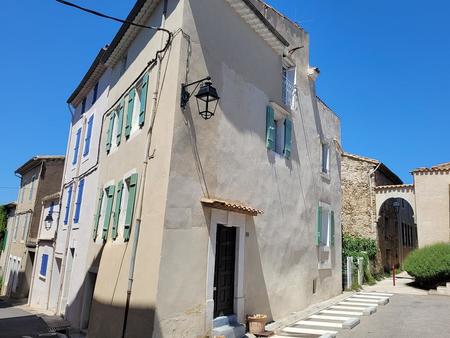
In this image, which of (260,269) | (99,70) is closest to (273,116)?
(260,269)

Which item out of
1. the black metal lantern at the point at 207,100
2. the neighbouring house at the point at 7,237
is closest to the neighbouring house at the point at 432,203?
the black metal lantern at the point at 207,100

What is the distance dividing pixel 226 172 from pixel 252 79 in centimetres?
309

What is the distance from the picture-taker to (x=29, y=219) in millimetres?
24375

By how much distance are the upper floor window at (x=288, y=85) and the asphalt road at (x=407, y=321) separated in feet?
22.9

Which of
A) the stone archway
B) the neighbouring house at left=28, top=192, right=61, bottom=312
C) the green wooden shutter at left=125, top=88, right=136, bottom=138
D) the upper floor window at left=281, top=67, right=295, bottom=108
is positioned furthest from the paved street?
the stone archway

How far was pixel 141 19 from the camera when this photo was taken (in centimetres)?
1071

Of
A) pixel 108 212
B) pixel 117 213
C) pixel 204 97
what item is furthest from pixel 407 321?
pixel 108 212

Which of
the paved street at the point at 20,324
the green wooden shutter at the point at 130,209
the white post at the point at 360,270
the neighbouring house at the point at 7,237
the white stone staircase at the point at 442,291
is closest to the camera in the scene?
the green wooden shutter at the point at 130,209

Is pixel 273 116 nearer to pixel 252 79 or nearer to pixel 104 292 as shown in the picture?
Result: pixel 252 79

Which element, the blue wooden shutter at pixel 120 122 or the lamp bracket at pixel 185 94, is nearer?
the lamp bracket at pixel 185 94

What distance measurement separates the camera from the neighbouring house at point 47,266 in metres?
16.7

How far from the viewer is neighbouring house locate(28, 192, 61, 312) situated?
16.7 m

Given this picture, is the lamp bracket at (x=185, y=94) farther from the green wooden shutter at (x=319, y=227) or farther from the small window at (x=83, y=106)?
the small window at (x=83, y=106)

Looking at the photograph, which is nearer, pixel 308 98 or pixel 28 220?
pixel 308 98
